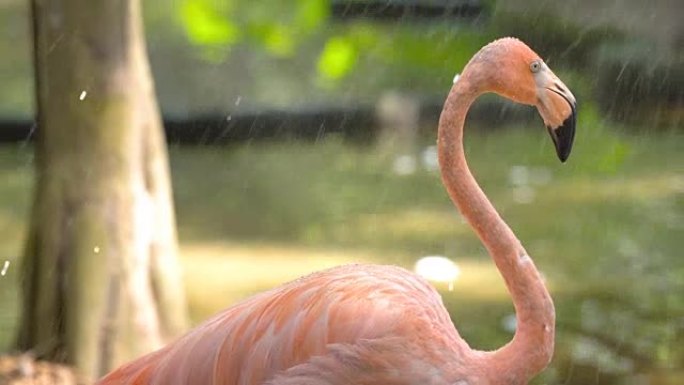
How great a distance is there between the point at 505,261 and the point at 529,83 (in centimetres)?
37

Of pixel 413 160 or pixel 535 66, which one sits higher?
pixel 535 66

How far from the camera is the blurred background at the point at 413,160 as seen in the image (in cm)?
462

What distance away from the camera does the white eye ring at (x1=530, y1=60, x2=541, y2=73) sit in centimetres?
247

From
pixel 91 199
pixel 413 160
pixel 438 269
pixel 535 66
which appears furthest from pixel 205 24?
pixel 413 160

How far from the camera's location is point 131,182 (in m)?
3.83

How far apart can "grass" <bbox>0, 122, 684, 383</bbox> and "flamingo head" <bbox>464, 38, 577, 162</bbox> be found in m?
1.79

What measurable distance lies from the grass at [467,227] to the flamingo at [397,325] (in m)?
1.75

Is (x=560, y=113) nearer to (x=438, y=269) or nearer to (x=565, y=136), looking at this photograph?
(x=565, y=136)

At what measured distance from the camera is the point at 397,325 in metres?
2.38

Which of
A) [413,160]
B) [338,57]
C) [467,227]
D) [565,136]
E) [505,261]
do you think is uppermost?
[565,136]

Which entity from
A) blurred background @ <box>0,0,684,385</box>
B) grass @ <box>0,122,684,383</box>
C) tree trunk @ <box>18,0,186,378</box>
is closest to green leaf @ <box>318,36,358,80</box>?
blurred background @ <box>0,0,684,385</box>

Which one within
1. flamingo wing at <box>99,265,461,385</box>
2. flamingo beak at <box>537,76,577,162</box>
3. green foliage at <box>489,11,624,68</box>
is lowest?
green foliage at <box>489,11,624,68</box>

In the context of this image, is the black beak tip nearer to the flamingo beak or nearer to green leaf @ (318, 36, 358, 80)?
the flamingo beak

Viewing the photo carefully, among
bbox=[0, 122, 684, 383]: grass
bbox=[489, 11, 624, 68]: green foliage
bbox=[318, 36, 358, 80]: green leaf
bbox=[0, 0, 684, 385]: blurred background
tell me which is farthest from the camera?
bbox=[489, 11, 624, 68]: green foliage
